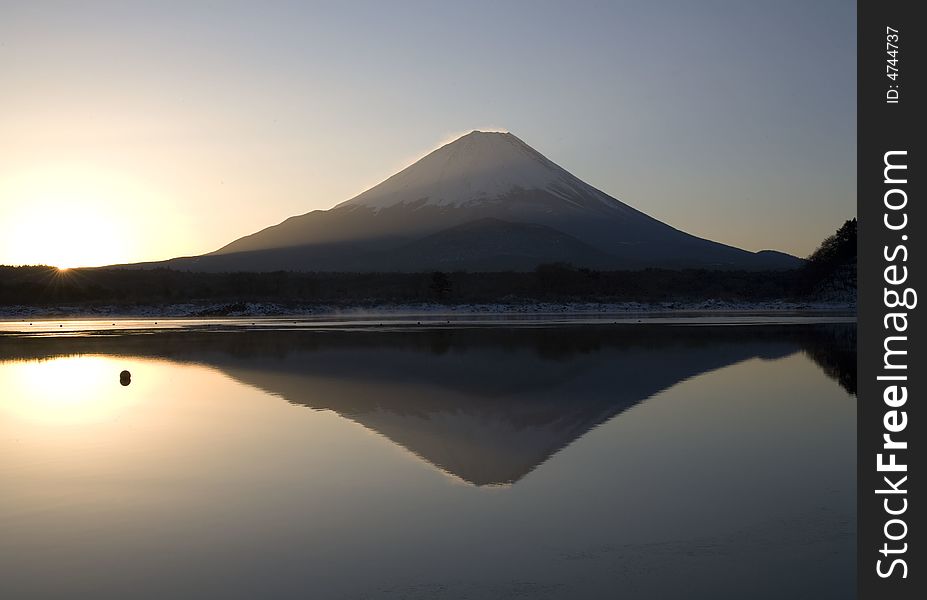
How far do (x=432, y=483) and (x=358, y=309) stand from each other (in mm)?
65685

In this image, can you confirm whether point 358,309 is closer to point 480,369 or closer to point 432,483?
point 480,369

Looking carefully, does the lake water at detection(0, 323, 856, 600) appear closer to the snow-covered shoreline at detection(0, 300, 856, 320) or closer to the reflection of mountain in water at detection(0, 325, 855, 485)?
the reflection of mountain in water at detection(0, 325, 855, 485)

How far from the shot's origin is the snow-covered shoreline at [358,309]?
230ft

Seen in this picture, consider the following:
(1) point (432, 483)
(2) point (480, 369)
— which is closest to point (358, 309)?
(2) point (480, 369)

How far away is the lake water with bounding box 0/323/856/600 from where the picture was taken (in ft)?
26.4

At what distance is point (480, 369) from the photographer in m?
24.9

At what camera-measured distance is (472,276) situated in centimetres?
11219
